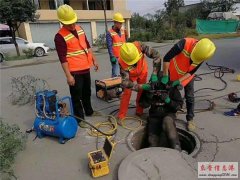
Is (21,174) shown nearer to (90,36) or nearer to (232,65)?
(232,65)

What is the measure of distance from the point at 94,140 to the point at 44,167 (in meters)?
0.92

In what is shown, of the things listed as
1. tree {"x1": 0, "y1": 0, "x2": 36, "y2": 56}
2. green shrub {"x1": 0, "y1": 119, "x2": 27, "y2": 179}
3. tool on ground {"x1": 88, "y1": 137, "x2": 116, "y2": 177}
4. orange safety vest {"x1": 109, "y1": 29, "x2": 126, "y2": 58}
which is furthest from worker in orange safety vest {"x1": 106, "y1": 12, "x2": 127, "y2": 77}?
tree {"x1": 0, "y1": 0, "x2": 36, "y2": 56}

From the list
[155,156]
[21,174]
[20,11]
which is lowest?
[21,174]

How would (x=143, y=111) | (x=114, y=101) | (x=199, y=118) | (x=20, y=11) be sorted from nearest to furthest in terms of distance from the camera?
(x=199, y=118)
(x=143, y=111)
(x=114, y=101)
(x=20, y=11)

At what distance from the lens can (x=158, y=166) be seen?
10.2 feet

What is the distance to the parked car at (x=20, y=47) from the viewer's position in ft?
52.4

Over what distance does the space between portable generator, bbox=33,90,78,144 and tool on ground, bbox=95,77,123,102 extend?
5.89 feet

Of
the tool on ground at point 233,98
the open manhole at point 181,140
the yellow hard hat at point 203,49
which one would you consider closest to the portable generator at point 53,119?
the open manhole at point 181,140

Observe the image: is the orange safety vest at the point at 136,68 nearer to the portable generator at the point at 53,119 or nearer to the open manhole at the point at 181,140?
the open manhole at the point at 181,140

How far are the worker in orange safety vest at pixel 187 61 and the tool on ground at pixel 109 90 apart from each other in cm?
199

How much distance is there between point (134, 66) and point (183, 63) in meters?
0.81

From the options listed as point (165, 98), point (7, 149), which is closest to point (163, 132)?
point (165, 98)

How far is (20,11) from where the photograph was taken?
13.8 m

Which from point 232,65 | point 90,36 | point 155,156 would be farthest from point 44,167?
point 90,36
